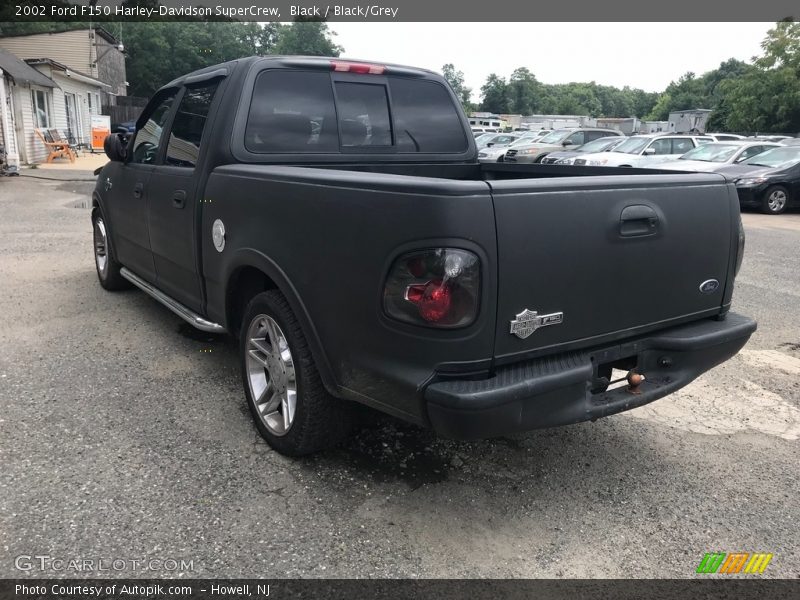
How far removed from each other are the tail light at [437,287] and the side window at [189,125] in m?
1.98

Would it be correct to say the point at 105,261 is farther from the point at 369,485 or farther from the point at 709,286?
the point at 709,286

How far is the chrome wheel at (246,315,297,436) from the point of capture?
3.02 meters

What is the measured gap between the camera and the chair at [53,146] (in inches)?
828

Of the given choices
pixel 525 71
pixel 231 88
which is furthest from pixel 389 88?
pixel 525 71

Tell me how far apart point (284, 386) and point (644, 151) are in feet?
53.0

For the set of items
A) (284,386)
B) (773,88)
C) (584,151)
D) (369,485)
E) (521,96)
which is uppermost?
(521,96)

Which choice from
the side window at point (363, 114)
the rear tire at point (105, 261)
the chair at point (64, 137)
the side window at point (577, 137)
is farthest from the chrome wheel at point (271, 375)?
the chair at point (64, 137)

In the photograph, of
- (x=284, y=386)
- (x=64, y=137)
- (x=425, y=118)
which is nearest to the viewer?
(x=284, y=386)

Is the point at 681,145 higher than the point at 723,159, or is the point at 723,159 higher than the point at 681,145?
the point at 681,145

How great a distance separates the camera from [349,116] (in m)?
3.84

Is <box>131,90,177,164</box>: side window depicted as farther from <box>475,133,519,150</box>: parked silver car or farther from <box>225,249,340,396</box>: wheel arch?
<box>475,133,519,150</box>: parked silver car

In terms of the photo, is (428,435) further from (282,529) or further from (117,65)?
(117,65)

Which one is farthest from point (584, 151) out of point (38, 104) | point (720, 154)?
point (38, 104)

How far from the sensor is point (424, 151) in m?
4.21
